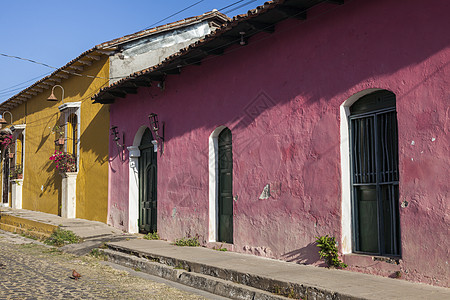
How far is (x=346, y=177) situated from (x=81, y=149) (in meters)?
10.3

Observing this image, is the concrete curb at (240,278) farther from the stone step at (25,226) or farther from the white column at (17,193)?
the white column at (17,193)

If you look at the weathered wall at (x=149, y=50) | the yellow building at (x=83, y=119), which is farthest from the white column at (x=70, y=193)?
the weathered wall at (x=149, y=50)

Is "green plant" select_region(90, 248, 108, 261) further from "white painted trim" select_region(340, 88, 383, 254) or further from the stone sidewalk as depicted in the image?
"white painted trim" select_region(340, 88, 383, 254)

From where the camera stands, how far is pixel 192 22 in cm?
1381

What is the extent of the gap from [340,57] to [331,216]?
2.26 metres

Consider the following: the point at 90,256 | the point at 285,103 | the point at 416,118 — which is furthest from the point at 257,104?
the point at 90,256

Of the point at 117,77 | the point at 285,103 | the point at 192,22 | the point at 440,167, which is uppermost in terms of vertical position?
the point at 192,22

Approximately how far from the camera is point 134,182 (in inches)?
481

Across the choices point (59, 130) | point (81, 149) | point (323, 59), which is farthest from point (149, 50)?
point (323, 59)

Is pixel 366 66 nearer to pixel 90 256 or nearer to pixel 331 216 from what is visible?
pixel 331 216

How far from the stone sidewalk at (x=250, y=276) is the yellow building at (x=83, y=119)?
415 cm

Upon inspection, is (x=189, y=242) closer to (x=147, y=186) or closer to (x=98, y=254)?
(x=98, y=254)

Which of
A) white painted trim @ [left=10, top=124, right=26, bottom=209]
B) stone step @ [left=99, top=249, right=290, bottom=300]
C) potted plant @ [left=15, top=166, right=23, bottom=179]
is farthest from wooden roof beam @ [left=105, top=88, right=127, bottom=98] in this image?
potted plant @ [left=15, top=166, right=23, bottom=179]

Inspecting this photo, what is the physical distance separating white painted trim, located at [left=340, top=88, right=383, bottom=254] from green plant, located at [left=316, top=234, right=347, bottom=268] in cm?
12
